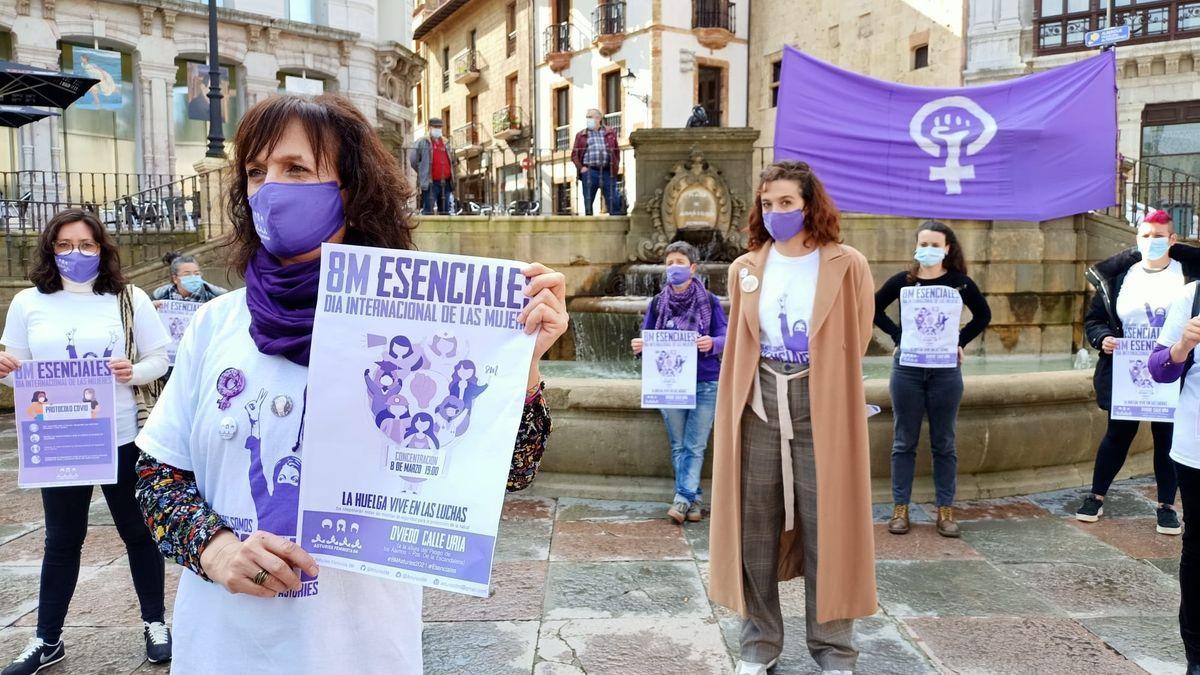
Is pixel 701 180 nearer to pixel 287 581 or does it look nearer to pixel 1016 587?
pixel 1016 587

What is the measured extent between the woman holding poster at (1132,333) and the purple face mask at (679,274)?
262 cm

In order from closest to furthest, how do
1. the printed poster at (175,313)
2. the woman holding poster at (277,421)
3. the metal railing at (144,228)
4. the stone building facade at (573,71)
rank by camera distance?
1. the woman holding poster at (277,421)
2. the printed poster at (175,313)
3. the metal railing at (144,228)
4. the stone building facade at (573,71)

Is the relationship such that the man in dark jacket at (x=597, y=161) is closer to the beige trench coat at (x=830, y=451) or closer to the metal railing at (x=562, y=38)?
the beige trench coat at (x=830, y=451)

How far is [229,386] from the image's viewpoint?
169 centimetres

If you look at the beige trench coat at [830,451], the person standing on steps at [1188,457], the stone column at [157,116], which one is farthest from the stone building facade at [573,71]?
the person standing on steps at [1188,457]

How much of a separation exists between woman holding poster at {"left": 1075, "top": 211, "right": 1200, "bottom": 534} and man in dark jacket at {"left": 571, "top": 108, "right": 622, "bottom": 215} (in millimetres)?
9043

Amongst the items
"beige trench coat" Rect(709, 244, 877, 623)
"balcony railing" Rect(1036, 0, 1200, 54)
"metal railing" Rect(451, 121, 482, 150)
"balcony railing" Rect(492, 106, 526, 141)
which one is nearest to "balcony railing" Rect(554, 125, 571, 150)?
"balcony railing" Rect(492, 106, 526, 141)

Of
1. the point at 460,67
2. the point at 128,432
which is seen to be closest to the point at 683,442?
the point at 128,432

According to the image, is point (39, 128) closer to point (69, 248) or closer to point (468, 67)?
point (69, 248)

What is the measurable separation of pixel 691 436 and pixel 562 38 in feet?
113

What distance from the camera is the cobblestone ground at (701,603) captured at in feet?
11.7

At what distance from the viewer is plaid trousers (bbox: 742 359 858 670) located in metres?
3.35

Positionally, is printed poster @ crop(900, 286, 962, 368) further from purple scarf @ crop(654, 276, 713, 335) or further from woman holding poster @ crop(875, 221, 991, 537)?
purple scarf @ crop(654, 276, 713, 335)

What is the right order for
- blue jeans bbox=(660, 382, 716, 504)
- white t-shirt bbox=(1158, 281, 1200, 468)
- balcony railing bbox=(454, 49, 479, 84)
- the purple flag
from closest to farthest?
white t-shirt bbox=(1158, 281, 1200, 468) → blue jeans bbox=(660, 382, 716, 504) → the purple flag → balcony railing bbox=(454, 49, 479, 84)
